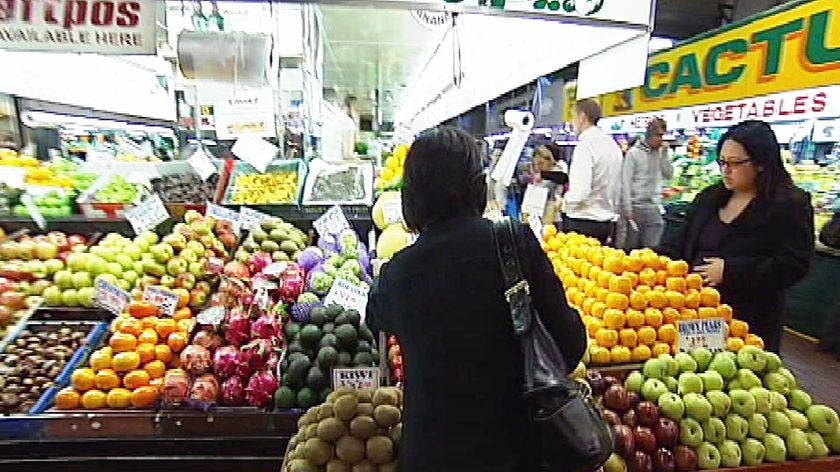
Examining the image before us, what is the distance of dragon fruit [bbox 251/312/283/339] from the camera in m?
2.32

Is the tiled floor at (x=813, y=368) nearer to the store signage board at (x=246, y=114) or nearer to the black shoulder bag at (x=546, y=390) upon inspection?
the black shoulder bag at (x=546, y=390)

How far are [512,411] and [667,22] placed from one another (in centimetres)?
1188

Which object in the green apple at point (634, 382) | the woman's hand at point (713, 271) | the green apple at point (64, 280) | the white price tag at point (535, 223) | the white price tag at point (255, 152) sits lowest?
the green apple at point (634, 382)

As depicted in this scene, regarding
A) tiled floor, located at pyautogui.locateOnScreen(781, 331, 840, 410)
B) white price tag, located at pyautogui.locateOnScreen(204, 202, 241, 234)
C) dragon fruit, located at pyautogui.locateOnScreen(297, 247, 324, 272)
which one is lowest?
tiled floor, located at pyautogui.locateOnScreen(781, 331, 840, 410)

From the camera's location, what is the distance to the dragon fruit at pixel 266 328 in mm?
2320

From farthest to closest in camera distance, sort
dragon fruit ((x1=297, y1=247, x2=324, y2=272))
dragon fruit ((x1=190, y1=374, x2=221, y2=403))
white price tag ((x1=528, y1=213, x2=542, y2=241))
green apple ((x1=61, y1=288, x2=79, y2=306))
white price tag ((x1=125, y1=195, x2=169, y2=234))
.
Result: white price tag ((x1=125, y1=195, x2=169, y2=234)), dragon fruit ((x1=297, y1=247, x2=324, y2=272)), white price tag ((x1=528, y1=213, x2=542, y2=241)), green apple ((x1=61, y1=288, x2=79, y2=306)), dragon fruit ((x1=190, y1=374, x2=221, y2=403))

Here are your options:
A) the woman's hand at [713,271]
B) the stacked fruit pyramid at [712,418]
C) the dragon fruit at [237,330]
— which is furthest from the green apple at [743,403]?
the dragon fruit at [237,330]

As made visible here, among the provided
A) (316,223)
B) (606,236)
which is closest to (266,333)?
(316,223)

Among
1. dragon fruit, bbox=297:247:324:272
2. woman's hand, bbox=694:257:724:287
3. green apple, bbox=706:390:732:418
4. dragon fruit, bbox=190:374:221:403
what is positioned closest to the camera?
green apple, bbox=706:390:732:418

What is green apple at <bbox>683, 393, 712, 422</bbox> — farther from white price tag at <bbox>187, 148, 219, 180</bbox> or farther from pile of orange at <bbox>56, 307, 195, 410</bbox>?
white price tag at <bbox>187, 148, 219, 180</bbox>

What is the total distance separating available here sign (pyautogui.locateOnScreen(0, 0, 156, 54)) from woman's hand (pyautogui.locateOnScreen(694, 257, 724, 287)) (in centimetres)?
248

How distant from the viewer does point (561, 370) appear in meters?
1.26

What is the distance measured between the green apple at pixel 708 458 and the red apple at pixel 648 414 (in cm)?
16

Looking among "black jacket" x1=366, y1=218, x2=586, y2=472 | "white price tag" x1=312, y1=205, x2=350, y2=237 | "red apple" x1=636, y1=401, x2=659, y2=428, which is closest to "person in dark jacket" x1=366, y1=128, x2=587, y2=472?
"black jacket" x1=366, y1=218, x2=586, y2=472
